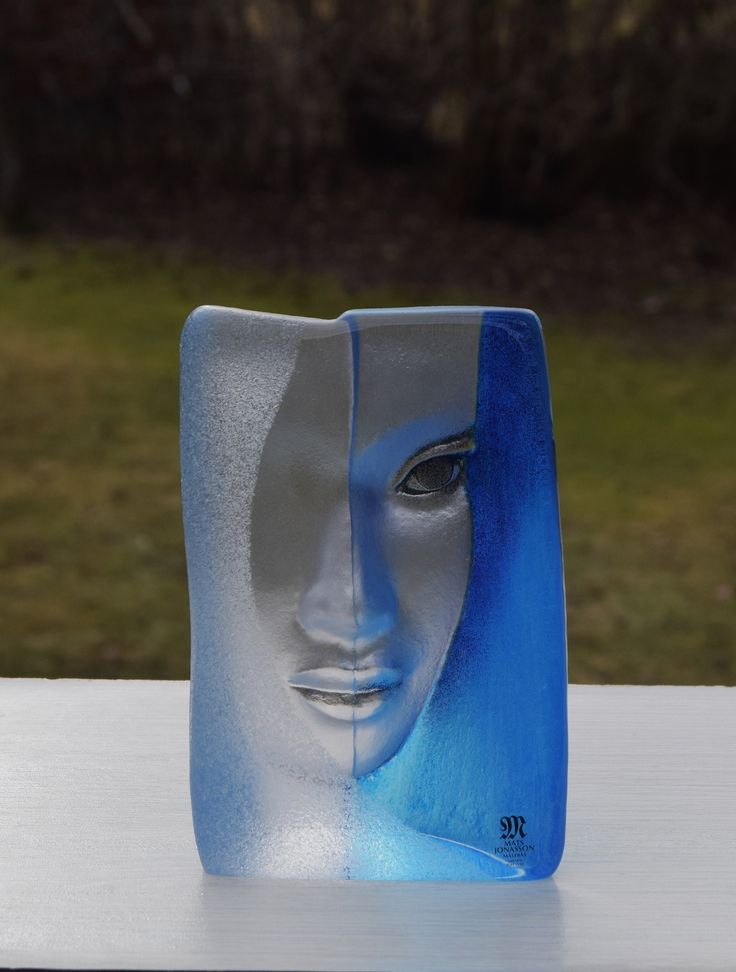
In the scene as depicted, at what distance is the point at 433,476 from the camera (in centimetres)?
82

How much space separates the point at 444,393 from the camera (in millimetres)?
804

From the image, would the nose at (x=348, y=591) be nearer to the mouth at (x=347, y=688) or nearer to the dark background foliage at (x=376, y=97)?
the mouth at (x=347, y=688)

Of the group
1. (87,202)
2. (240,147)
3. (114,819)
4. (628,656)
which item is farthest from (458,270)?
(114,819)

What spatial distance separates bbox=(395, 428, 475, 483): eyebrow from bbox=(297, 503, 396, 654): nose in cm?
5

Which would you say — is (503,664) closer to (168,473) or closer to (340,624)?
(340,624)

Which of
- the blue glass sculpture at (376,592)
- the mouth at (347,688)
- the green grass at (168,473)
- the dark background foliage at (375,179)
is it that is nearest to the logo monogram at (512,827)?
the blue glass sculpture at (376,592)

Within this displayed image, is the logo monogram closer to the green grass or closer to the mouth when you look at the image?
the mouth

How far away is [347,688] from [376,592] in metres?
0.06

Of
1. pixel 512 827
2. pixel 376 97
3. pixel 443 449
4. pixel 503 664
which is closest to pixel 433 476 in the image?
pixel 443 449

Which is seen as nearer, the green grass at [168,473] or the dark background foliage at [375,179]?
the green grass at [168,473]

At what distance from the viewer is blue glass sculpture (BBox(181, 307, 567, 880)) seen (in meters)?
0.81

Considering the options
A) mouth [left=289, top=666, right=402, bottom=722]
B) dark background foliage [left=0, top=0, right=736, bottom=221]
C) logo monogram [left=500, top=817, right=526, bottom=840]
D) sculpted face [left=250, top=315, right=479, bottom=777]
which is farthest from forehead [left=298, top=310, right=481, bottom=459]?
dark background foliage [left=0, top=0, right=736, bottom=221]

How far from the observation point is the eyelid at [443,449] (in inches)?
31.9

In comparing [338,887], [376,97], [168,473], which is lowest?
[168,473]
